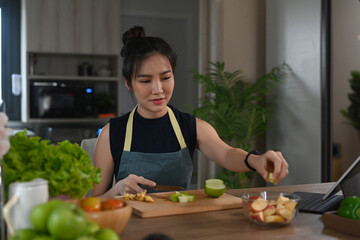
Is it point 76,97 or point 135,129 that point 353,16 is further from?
point 76,97

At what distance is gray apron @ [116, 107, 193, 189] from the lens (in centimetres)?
198

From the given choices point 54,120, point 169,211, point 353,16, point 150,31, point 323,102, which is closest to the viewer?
point 169,211

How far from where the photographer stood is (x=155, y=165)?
1984mm

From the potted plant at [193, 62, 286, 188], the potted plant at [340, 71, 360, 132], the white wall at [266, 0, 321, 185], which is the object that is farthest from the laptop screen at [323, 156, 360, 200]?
the potted plant at [193, 62, 286, 188]

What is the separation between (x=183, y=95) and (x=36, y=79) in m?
2.03

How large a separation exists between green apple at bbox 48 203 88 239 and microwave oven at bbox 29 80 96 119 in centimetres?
427

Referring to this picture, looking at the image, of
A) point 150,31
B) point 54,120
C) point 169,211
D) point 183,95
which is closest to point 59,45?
point 54,120

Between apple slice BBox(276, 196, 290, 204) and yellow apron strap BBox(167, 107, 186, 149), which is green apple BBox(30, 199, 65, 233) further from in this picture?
yellow apron strap BBox(167, 107, 186, 149)

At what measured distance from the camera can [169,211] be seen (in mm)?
1430

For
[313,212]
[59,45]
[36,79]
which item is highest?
[59,45]

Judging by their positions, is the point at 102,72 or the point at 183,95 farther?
the point at 183,95

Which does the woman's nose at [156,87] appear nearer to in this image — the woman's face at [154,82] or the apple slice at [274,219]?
the woman's face at [154,82]

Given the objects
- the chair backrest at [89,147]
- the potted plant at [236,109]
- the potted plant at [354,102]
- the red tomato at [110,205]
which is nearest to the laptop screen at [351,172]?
the red tomato at [110,205]

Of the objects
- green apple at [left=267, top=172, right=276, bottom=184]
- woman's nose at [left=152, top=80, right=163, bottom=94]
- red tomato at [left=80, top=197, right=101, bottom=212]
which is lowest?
green apple at [left=267, top=172, right=276, bottom=184]
